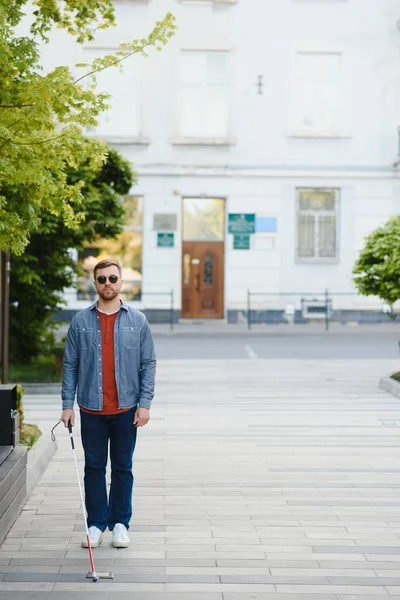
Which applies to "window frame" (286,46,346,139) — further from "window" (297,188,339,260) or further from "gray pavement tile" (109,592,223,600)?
"gray pavement tile" (109,592,223,600)

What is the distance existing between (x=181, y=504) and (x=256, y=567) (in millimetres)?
1887

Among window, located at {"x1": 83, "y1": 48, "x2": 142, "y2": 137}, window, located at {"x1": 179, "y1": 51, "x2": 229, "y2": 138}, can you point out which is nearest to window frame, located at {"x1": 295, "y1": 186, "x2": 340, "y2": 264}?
window, located at {"x1": 179, "y1": 51, "x2": 229, "y2": 138}

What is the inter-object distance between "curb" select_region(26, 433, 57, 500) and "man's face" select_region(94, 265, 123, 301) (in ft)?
7.34

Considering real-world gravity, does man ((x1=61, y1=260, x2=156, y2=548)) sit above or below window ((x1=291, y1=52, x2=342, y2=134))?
below

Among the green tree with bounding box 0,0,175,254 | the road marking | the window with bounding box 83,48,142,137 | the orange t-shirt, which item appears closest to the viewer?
the orange t-shirt

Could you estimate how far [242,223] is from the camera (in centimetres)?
3088

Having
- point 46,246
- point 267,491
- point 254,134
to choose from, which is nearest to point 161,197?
point 254,134

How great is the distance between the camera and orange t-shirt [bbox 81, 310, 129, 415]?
679 centimetres

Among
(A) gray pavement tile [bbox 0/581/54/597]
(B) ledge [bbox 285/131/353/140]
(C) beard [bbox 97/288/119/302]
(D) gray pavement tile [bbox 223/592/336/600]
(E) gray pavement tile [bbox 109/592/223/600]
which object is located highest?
(B) ledge [bbox 285/131/353/140]

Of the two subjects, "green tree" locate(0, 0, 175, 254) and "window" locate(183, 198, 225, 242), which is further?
"window" locate(183, 198, 225, 242)

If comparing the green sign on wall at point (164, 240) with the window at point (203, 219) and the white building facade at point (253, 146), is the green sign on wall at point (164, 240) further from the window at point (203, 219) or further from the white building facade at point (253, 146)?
the window at point (203, 219)

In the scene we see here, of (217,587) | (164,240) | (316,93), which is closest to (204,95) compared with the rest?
(316,93)

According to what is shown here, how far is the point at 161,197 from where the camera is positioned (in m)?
30.9

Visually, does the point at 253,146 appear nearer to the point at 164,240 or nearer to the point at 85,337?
the point at 164,240
